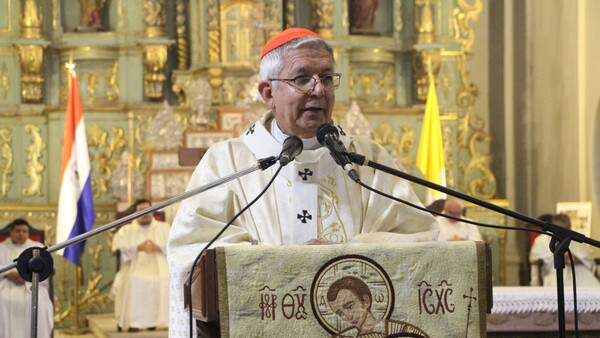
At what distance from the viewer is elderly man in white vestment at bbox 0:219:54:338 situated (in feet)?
37.6

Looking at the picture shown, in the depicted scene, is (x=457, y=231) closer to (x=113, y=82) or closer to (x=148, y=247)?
(x=148, y=247)

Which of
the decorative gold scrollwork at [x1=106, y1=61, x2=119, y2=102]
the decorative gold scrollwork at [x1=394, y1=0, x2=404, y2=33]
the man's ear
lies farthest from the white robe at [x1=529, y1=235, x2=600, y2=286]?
the man's ear

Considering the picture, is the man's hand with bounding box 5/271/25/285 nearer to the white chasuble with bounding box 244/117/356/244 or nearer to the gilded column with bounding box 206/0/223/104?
the gilded column with bounding box 206/0/223/104

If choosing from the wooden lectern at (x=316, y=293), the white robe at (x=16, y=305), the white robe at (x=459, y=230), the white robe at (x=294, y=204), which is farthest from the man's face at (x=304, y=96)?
the white robe at (x=459, y=230)

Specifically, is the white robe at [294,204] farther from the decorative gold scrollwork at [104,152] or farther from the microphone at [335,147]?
the decorative gold scrollwork at [104,152]

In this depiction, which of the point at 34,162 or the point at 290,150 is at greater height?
the point at 290,150

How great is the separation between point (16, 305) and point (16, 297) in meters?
0.08

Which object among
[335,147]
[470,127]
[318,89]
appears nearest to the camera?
[335,147]

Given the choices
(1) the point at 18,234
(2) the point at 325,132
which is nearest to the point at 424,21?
(1) the point at 18,234

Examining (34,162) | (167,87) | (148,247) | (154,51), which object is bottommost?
(148,247)

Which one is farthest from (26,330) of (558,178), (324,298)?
(324,298)

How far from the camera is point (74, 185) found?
12195mm

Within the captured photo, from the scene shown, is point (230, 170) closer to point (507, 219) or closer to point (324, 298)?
point (324, 298)

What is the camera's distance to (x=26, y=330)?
11586mm
